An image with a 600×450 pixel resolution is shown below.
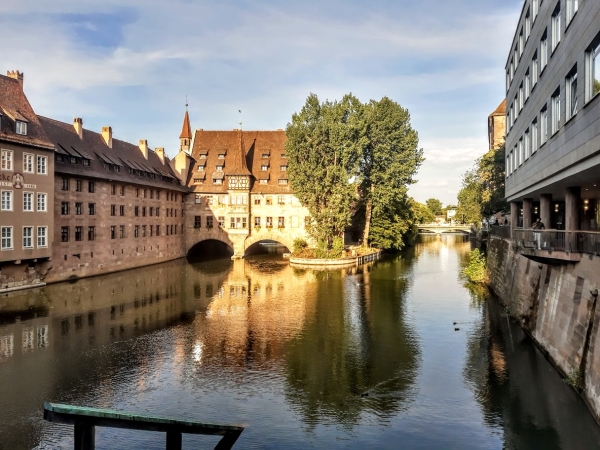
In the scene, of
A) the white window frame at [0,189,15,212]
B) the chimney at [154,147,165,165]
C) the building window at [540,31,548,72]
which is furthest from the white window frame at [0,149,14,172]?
the building window at [540,31,548,72]

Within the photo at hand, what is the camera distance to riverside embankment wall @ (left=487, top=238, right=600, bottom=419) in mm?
16125

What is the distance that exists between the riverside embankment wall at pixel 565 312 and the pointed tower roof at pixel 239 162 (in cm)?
4407

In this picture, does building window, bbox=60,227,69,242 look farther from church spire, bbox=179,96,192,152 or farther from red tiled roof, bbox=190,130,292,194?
church spire, bbox=179,96,192,152

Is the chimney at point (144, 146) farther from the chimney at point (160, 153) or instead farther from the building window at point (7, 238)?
the building window at point (7, 238)

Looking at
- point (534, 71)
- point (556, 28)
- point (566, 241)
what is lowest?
point (566, 241)

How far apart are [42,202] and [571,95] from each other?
1458 inches

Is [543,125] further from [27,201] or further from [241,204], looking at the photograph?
[241,204]

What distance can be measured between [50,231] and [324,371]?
29.5m

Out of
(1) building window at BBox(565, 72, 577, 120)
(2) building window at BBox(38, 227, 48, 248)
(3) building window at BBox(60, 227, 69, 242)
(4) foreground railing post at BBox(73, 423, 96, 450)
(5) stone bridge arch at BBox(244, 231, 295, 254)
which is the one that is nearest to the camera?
(4) foreground railing post at BBox(73, 423, 96, 450)

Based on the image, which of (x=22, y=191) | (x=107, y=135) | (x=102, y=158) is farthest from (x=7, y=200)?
(x=107, y=135)

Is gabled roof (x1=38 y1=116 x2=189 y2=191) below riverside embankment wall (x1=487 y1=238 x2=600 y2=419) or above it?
above

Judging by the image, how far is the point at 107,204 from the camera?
168 feet

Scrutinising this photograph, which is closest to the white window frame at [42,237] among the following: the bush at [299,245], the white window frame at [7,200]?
the white window frame at [7,200]

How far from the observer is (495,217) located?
81.6 metres
